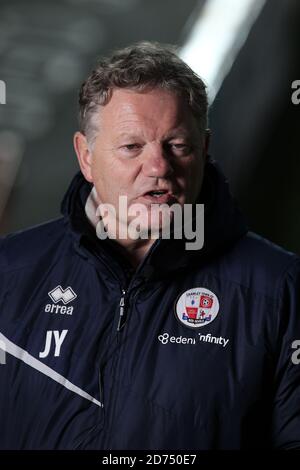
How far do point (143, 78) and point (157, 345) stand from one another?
577 mm

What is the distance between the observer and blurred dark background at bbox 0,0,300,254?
3139 mm

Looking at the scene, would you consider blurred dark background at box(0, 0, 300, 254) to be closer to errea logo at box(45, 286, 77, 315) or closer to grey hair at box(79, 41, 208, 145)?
grey hair at box(79, 41, 208, 145)

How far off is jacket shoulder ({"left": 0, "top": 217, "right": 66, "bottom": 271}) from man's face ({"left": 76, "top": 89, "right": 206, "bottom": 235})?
208mm

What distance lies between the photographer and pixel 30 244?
5.87 feet

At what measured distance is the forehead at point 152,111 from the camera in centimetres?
160

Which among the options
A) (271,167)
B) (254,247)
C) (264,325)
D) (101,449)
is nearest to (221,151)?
(271,167)

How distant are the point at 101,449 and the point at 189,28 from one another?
2.12 meters

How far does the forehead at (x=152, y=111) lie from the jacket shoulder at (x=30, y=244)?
0.33 meters
